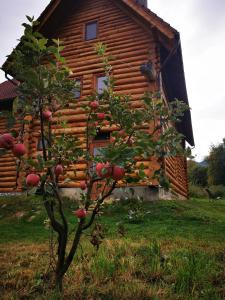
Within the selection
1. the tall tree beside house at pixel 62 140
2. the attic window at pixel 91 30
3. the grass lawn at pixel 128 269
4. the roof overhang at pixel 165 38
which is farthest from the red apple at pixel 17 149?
the attic window at pixel 91 30

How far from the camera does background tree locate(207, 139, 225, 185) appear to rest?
118 ft

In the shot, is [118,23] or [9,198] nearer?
[9,198]

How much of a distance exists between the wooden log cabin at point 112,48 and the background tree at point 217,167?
23325mm

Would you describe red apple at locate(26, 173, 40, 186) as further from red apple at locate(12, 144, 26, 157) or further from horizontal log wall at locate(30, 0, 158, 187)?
horizontal log wall at locate(30, 0, 158, 187)

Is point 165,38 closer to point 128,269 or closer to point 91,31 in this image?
point 91,31

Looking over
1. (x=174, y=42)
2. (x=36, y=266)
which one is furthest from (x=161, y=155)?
(x=174, y=42)

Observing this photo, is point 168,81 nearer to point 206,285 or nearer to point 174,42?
point 174,42

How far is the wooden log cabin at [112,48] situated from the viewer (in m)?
11.5

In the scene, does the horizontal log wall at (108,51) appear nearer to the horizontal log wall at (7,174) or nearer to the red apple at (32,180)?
the horizontal log wall at (7,174)

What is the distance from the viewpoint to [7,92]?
55.6 feet

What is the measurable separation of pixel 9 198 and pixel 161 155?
970cm

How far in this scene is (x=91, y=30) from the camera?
1355 cm

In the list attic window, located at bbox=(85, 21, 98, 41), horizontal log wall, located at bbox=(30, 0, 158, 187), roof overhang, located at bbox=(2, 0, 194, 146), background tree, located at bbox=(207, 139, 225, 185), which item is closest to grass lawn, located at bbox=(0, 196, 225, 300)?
roof overhang, located at bbox=(2, 0, 194, 146)

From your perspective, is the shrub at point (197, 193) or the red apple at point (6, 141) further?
the shrub at point (197, 193)
